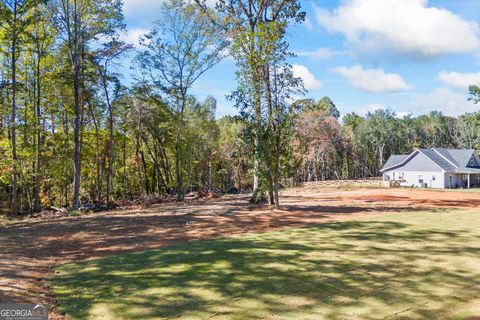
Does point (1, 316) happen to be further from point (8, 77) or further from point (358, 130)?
point (358, 130)

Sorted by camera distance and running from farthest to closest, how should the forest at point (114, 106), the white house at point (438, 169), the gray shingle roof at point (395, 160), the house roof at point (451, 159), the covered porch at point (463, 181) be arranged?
the gray shingle roof at point (395, 160)
the covered porch at point (463, 181)
the house roof at point (451, 159)
the white house at point (438, 169)
the forest at point (114, 106)

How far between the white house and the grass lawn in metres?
35.1

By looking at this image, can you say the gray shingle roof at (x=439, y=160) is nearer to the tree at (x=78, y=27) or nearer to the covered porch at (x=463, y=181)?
the covered porch at (x=463, y=181)

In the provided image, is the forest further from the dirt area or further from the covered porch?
the covered porch

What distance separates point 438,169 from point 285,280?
136ft

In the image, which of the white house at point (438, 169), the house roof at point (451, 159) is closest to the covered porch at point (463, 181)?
the white house at point (438, 169)

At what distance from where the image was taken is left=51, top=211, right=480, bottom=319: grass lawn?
529cm

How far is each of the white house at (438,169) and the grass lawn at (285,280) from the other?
115ft

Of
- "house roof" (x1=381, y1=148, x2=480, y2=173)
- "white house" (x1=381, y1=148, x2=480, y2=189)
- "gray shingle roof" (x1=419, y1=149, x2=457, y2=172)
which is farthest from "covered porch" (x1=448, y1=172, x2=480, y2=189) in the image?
"gray shingle roof" (x1=419, y1=149, x2=457, y2=172)

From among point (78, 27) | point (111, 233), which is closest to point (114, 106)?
point (78, 27)

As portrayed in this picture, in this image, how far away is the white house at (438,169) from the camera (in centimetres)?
4156

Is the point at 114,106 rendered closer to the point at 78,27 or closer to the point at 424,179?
the point at 78,27

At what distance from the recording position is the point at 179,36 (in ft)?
81.8

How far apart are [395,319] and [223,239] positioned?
21.0 ft
